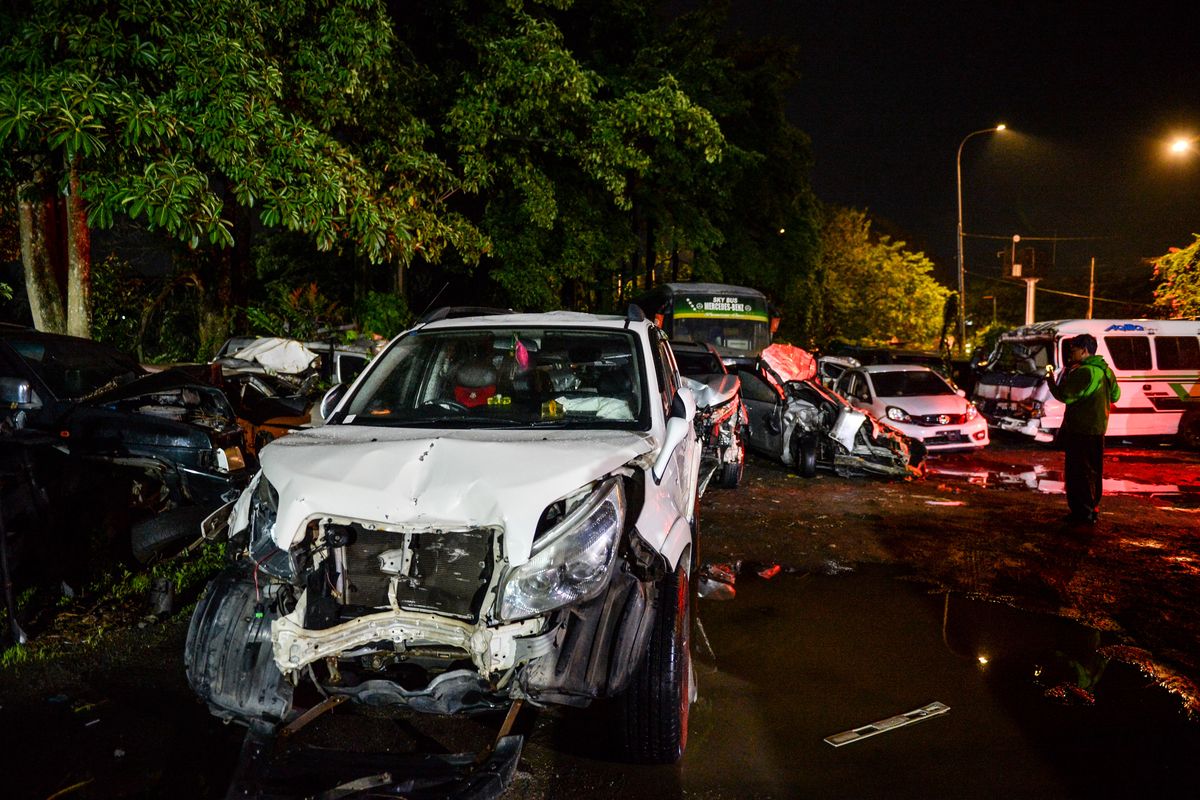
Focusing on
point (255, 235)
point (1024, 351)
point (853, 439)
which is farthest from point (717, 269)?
point (255, 235)

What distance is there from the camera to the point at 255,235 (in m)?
29.0

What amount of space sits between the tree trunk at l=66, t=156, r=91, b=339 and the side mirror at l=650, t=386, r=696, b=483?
24.6 ft

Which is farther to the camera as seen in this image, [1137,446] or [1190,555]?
[1137,446]

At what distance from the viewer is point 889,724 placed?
12.2 ft

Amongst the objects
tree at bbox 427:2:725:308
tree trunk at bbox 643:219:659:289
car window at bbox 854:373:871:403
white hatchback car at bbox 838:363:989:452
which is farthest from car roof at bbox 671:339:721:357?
tree trunk at bbox 643:219:659:289

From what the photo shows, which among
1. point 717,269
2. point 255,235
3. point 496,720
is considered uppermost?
point 255,235

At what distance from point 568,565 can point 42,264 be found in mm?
9345

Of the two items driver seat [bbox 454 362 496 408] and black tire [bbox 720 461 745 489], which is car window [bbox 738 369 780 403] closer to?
black tire [bbox 720 461 745 489]

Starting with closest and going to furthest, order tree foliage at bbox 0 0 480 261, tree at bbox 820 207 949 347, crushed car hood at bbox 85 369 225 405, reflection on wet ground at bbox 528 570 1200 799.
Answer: reflection on wet ground at bbox 528 570 1200 799
tree foliage at bbox 0 0 480 261
crushed car hood at bbox 85 369 225 405
tree at bbox 820 207 949 347

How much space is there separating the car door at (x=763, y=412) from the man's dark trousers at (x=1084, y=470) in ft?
12.5

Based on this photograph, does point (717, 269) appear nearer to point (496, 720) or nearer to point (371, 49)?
point (371, 49)

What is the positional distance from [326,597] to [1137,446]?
1605cm

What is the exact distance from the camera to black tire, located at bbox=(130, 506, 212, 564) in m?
4.87

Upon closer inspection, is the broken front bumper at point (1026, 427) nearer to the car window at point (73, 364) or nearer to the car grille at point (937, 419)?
the car grille at point (937, 419)
